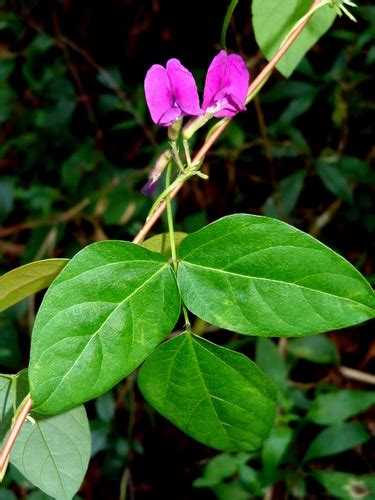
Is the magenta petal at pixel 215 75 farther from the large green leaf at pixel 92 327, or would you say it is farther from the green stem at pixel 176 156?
the large green leaf at pixel 92 327

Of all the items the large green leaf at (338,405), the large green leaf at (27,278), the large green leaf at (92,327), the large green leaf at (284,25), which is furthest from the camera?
the large green leaf at (338,405)

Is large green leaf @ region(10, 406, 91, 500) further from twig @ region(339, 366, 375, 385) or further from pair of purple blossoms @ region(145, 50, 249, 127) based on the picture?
twig @ region(339, 366, 375, 385)

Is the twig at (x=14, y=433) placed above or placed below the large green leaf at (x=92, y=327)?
below

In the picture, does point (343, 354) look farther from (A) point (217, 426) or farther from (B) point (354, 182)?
(A) point (217, 426)

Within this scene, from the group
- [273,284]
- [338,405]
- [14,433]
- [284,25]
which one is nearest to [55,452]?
[14,433]

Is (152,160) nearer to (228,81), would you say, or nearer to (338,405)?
(338,405)

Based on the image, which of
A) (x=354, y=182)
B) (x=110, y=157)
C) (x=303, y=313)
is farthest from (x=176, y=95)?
(x=110, y=157)

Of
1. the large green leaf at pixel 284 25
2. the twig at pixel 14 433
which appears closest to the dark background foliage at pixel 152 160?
the large green leaf at pixel 284 25

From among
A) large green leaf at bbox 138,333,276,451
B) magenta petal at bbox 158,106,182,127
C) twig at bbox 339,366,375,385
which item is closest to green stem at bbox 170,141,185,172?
magenta petal at bbox 158,106,182,127
